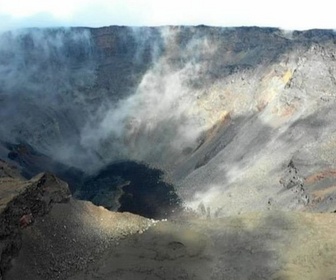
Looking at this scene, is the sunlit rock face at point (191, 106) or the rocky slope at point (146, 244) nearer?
the rocky slope at point (146, 244)

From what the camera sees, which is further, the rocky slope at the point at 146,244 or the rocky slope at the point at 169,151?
the rocky slope at the point at 169,151

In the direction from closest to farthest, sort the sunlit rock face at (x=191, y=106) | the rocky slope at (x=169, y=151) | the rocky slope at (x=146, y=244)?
the rocky slope at (x=146, y=244)
the rocky slope at (x=169, y=151)
the sunlit rock face at (x=191, y=106)

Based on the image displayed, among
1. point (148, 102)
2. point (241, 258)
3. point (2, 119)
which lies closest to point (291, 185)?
point (241, 258)

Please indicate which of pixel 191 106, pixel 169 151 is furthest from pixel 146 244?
pixel 191 106

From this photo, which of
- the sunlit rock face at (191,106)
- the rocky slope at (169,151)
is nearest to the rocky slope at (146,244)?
the rocky slope at (169,151)

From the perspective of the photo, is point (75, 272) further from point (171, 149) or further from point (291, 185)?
point (171, 149)

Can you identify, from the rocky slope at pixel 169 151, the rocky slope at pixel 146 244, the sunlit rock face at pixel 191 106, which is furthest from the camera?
the sunlit rock face at pixel 191 106

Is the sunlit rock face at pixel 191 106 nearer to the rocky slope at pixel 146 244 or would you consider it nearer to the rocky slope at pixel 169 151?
the rocky slope at pixel 169 151

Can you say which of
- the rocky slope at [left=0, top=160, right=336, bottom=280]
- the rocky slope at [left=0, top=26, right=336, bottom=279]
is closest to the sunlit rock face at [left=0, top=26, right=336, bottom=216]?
the rocky slope at [left=0, top=26, right=336, bottom=279]

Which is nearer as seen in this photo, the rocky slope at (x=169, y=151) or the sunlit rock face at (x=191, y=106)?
the rocky slope at (x=169, y=151)
